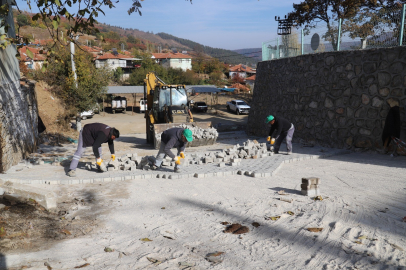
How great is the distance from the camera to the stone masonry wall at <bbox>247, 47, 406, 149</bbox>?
1023 cm

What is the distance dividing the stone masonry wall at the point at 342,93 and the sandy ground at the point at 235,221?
3.24 metres

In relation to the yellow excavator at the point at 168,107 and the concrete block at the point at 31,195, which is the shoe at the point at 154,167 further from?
the yellow excavator at the point at 168,107

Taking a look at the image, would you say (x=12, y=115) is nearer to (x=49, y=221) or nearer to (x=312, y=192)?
(x=49, y=221)

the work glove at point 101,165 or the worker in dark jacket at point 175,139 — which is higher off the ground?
the worker in dark jacket at point 175,139

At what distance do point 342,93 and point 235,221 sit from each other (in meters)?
A: 8.43

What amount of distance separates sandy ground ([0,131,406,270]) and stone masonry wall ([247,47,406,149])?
3235 millimetres

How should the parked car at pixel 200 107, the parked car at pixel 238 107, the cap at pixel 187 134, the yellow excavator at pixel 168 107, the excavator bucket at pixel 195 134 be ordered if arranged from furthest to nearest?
the parked car at pixel 200 107 → the parked car at pixel 238 107 → the yellow excavator at pixel 168 107 → the excavator bucket at pixel 195 134 → the cap at pixel 187 134

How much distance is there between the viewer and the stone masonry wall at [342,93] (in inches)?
403

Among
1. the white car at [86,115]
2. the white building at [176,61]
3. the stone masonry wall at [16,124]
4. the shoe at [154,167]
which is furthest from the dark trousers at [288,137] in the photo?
the white building at [176,61]

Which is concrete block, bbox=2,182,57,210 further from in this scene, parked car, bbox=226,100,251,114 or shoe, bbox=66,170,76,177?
parked car, bbox=226,100,251,114

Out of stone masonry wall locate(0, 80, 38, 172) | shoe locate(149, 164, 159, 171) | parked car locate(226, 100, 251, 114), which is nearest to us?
stone masonry wall locate(0, 80, 38, 172)

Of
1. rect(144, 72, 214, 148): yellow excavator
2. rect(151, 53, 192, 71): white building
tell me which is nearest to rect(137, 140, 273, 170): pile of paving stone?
rect(144, 72, 214, 148): yellow excavator

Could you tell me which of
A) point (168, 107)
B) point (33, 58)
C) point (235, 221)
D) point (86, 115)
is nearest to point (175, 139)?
point (235, 221)

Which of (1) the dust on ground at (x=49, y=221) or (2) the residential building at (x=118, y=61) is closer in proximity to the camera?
(1) the dust on ground at (x=49, y=221)
